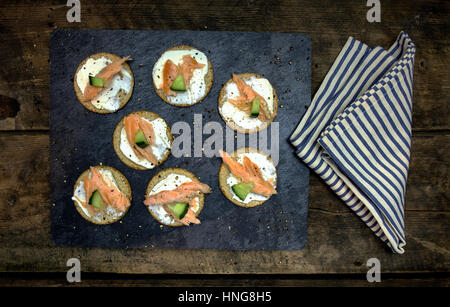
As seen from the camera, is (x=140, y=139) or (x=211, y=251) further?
(x=211, y=251)

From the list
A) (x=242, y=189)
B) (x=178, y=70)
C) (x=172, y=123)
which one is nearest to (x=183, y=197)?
(x=242, y=189)

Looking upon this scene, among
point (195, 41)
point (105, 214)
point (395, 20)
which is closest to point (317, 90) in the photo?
point (395, 20)

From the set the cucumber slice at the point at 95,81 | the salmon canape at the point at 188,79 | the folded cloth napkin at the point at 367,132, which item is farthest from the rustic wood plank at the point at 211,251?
the salmon canape at the point at 188,79

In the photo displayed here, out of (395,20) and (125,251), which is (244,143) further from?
(395,20)

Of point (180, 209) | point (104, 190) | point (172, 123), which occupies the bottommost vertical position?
point (180, 209)

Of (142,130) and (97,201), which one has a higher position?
(142,130)

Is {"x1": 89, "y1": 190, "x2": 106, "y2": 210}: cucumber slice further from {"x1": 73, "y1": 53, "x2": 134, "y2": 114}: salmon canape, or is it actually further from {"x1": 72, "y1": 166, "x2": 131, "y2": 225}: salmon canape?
{"x1": 73, "y1": 53, "x2": 134, "y2": 114}: salmon canape

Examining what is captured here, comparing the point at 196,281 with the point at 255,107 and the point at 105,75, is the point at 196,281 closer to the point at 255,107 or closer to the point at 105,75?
the point at 255,107
